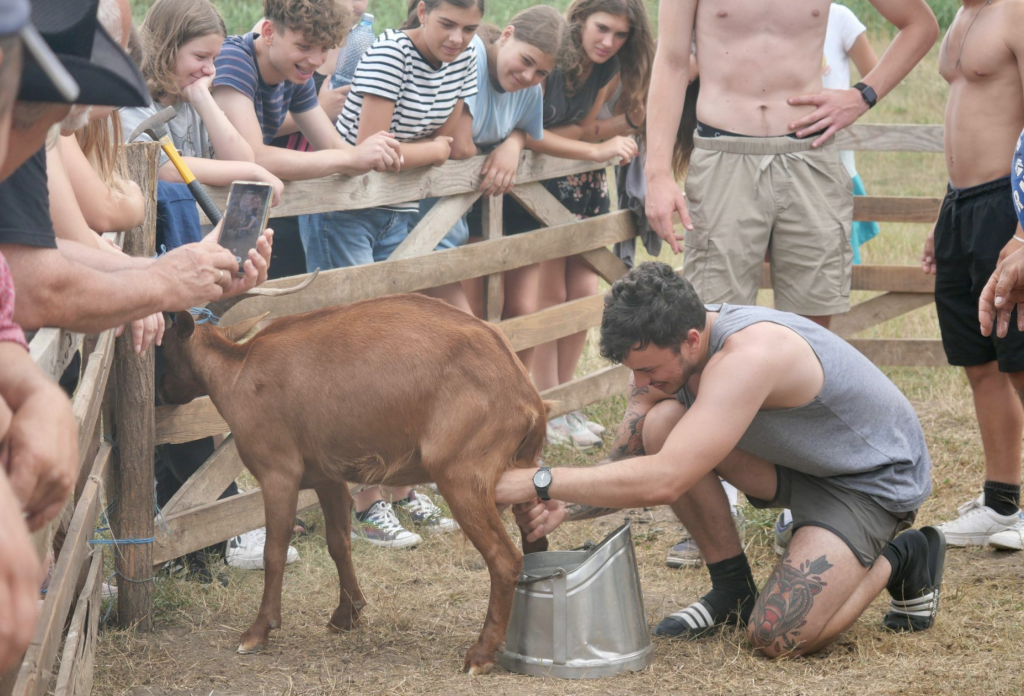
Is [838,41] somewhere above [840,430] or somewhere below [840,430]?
above

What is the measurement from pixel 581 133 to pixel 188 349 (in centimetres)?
323

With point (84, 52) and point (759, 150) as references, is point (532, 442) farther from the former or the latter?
point (84, 52)

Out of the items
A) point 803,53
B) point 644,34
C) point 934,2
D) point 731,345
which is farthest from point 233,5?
point 731,345

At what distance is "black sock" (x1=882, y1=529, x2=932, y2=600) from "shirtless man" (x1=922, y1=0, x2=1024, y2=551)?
98 centimetres

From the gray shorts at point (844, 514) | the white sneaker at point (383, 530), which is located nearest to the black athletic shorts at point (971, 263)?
the gray shorts at point (844, 514)

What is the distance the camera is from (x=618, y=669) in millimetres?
3426

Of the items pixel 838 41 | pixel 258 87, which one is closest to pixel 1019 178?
pixel 258 87

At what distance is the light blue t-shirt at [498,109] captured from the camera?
5.27 m

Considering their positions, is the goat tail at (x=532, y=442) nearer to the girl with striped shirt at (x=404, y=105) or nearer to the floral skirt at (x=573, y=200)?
the girl with striped shirt at (x=404, y=105)

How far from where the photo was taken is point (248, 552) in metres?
4.62

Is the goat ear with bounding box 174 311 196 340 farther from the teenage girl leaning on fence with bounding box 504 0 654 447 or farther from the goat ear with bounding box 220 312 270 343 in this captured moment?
the teenage girl leaning on fence with bounding box 504 0 654 447

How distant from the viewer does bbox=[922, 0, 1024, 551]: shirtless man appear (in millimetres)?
4258

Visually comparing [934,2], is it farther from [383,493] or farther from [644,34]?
[383,493]

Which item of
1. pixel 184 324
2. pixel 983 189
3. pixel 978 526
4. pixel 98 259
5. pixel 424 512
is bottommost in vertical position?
pixel 424 512
